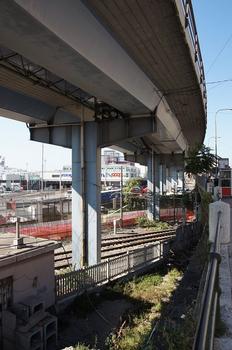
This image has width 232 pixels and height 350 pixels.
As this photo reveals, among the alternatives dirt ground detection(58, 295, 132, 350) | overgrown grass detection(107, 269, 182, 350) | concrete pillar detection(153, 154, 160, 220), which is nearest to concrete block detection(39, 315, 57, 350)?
dirt ground detection(58, 295, 132, 350)

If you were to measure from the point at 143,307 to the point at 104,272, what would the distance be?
256 cm

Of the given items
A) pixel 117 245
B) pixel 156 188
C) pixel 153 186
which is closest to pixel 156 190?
pixel 156 188

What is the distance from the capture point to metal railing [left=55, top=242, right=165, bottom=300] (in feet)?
42.9

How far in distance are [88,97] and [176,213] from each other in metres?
25.0

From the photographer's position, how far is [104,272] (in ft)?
49.0

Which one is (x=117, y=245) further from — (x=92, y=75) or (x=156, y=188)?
(x=156, y=188)

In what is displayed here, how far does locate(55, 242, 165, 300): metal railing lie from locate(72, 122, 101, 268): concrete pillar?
1507 mm

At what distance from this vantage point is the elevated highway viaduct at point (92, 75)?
7676 mm

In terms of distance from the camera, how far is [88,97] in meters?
16.2

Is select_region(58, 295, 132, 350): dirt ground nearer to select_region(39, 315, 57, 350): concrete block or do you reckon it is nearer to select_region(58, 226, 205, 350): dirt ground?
select_region(58, 226, 205, 350): dirt ground

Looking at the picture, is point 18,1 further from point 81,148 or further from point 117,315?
point 81,148

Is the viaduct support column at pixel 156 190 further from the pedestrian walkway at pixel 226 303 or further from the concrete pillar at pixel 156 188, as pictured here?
the pedestrian walkway at pixel 226 303

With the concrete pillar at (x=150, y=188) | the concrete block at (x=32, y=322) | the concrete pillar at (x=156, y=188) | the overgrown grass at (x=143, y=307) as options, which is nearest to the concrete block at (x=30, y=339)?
the concrete block at (x=32, y=322)

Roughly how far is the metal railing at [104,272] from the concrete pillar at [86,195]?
1.51 m
